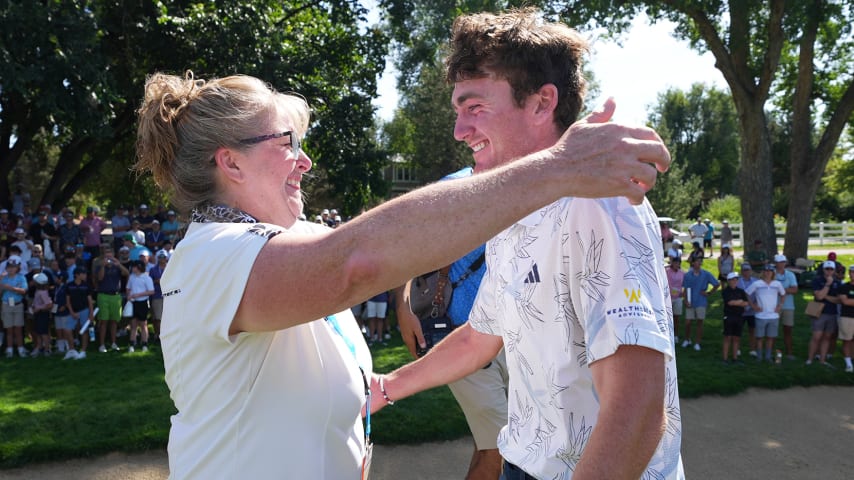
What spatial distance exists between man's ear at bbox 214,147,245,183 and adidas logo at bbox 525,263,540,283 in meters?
0.85

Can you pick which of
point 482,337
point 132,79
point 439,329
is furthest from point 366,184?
point 482,337

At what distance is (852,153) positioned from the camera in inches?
1507

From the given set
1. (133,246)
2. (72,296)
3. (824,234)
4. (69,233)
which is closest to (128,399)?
(72,296)

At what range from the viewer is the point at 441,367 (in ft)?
8.27

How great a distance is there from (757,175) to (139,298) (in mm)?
15704

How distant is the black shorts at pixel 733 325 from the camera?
34.1ft

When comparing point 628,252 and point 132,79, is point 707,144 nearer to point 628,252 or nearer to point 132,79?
point 132,79

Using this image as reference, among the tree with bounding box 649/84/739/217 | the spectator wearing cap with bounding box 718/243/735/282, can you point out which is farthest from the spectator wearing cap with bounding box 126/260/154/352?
the tree with bounding box 649/84/739/217

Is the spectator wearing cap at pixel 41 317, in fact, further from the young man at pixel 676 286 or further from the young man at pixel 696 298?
the young man at pixel 696 298

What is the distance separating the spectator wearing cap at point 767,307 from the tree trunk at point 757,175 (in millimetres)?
7036

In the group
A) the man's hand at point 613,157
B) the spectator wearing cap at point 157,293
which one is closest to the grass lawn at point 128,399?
the spectator wearing cap at point 157,293

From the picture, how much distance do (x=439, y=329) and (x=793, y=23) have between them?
16.1 meters

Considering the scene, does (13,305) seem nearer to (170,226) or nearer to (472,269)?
(170,226)

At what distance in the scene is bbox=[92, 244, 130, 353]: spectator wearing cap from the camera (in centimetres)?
1130
